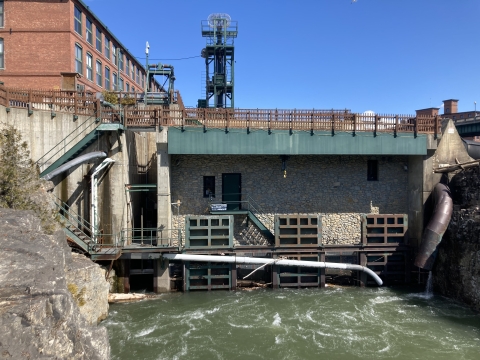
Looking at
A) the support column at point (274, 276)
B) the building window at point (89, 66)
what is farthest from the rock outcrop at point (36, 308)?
the building window at point (89, 66)

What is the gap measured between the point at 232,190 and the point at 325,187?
5287mm

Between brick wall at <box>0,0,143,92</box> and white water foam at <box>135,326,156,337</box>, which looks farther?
brick wall at <box>0,0,143,92</box>

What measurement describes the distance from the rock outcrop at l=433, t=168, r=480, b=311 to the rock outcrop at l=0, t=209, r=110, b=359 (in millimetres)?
14459

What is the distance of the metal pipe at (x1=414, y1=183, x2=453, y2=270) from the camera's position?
15.6m

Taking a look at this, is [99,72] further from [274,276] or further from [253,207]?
[274,276]

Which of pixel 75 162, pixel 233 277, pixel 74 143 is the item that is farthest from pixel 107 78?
pixel 233 277

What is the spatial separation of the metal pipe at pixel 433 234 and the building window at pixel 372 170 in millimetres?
3781

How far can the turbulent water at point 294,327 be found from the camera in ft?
34.7

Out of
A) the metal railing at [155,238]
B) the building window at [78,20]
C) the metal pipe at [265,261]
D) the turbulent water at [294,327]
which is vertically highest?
the building window at [78,20]

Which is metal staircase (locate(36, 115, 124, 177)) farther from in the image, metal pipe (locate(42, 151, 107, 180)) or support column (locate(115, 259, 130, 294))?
support column (locate(115, 259, 130, 294))

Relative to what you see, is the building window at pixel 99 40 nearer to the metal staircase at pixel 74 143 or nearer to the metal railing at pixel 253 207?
the metal staircase at pixel 74 143

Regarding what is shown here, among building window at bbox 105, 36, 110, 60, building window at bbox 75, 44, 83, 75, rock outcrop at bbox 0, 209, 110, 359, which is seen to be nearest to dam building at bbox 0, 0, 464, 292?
rock outcrop at bbox 0, 209, 110, 359

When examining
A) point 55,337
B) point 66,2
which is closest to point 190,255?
point 55,337

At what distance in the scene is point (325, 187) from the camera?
18.7 meters
